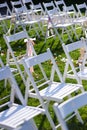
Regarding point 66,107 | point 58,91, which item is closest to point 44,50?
point 58,91

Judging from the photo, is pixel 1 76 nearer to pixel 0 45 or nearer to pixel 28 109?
pixel 28 109

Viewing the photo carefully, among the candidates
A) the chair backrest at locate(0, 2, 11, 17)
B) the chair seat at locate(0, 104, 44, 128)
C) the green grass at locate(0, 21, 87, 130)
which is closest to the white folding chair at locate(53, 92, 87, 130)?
the chair seat at locate(0, 104, 44, 128)

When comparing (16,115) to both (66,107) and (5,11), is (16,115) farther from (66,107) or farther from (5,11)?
(5,11)

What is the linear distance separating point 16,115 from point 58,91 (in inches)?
40.9

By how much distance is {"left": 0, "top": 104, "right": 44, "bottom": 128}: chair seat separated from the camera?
5.19 metres

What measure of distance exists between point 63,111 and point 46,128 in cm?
188

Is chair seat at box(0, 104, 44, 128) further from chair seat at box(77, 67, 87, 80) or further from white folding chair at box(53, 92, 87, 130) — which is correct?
chair seat at box(77, 67, 87, 80)

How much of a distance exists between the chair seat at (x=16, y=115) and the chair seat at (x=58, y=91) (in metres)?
0.50

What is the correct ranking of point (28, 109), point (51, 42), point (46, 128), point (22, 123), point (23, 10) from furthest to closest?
point (23, 10) < point (51, 42) < point (46, 128) < point (28, 109) < point (22, 123)

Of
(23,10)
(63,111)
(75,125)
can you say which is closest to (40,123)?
(75,125)

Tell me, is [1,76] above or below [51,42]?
above

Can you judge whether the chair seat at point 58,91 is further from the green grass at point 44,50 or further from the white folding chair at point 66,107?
the white folding chair at point 66,107

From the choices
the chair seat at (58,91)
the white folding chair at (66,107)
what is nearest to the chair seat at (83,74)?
the chair seat at (58,91)

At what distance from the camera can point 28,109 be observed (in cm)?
564
